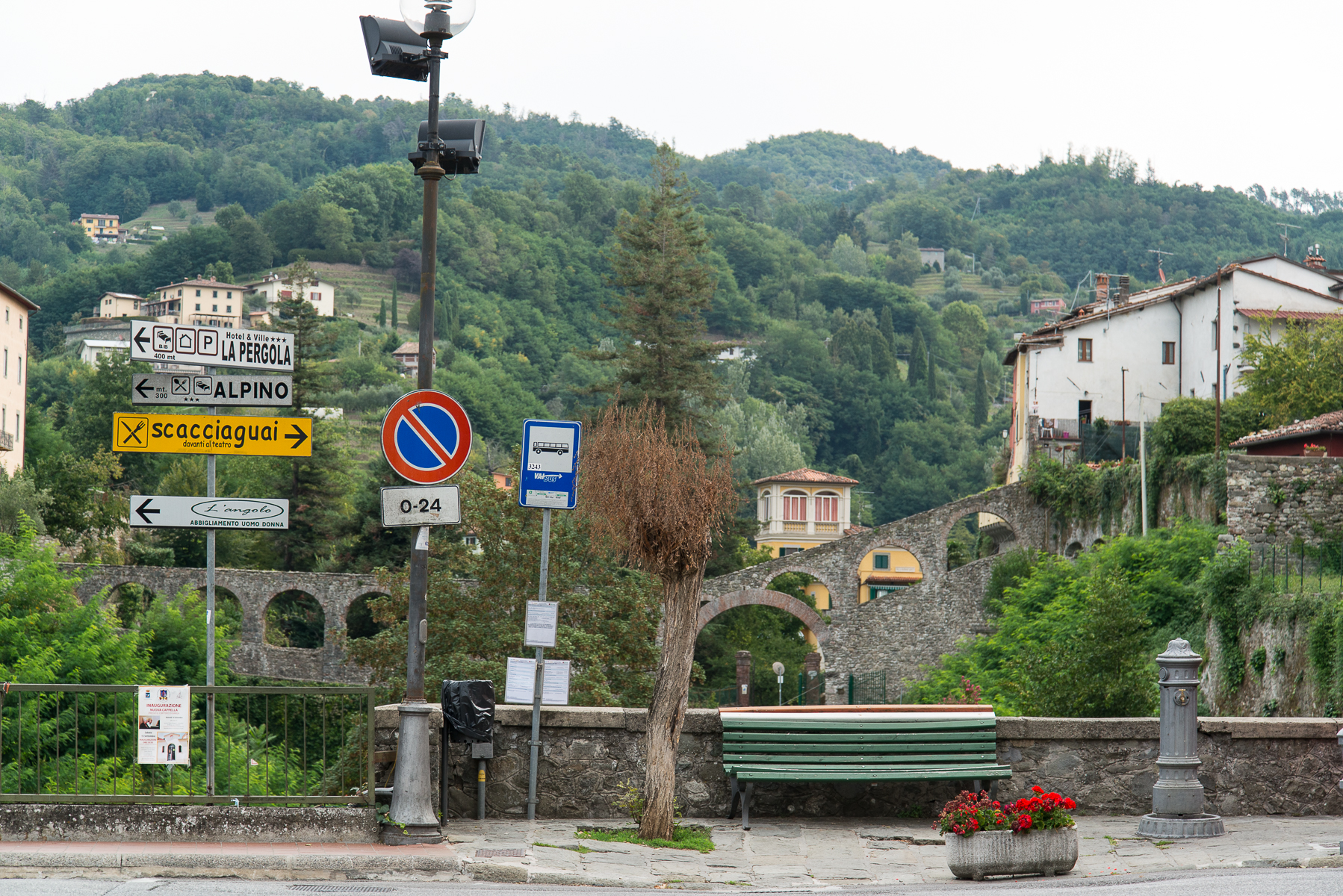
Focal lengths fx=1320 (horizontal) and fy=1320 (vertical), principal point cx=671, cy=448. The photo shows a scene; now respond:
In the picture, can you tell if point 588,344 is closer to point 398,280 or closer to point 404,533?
point 398,280

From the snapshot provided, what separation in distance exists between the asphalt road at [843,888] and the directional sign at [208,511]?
7.37 feet

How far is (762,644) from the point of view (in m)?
46.0

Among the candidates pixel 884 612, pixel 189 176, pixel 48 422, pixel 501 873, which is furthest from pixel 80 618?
pixel 189 176

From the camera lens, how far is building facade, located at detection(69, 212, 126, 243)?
151000mm

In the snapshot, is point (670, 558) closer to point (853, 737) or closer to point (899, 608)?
point (853, 737)

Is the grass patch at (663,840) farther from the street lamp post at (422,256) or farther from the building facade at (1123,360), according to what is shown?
the building facade at (1123,360)

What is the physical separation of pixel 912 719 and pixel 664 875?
96.9 inches

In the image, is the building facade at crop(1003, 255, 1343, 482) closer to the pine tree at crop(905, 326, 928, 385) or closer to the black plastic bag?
the black plastic bag

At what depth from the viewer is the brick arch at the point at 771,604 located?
3975 centimetres

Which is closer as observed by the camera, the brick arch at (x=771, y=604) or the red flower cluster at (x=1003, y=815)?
the red flower cluster at (x=1003, y=815)

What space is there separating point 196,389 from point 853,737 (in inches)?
193

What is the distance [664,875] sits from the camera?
7449 mm

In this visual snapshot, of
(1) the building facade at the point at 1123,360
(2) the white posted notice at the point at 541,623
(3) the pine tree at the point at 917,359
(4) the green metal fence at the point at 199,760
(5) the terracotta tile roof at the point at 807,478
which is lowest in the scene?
(4) the green metal fence at the point at 199,760

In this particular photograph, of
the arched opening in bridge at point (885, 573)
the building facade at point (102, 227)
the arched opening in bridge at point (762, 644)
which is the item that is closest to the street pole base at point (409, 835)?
the arched opening in bridge at point (762, 644)
